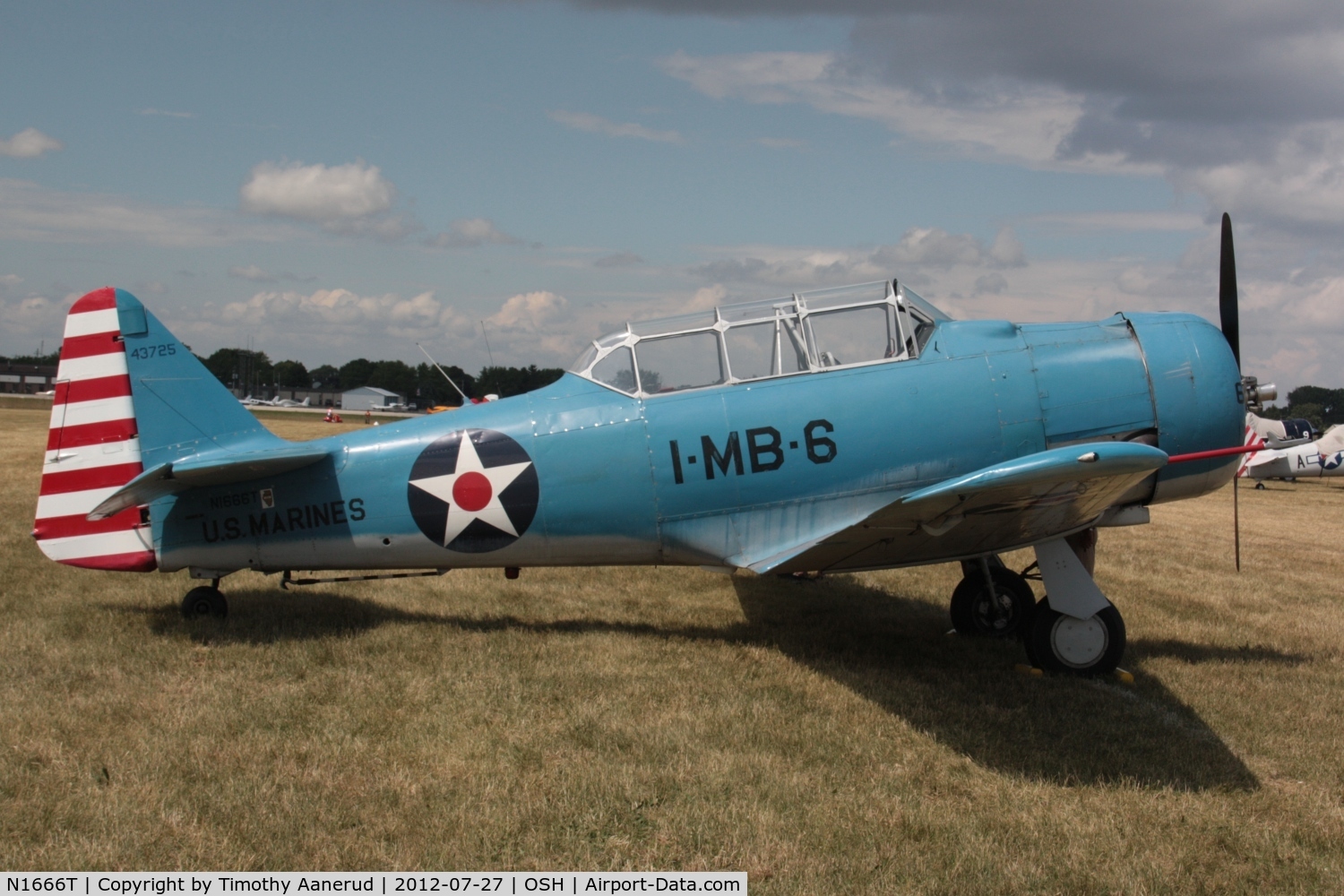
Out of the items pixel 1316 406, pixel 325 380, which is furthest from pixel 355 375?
pixel 1316 406

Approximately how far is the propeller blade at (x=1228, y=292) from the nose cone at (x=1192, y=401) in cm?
52

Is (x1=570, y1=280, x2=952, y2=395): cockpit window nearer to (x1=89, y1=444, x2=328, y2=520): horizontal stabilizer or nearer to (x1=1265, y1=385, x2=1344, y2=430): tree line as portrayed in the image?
(x1=89, y1=444, x2=328, y2=520): horizontal stabilizer

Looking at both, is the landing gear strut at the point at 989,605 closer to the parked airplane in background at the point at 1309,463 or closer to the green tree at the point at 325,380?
the parked airplane in background at the point at 1309,463

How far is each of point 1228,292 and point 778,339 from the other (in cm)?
310

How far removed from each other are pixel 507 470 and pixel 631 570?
3.33 m

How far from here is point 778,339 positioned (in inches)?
235

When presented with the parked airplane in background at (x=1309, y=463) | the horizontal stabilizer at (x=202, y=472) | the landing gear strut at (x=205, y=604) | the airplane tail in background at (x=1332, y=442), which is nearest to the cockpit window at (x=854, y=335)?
the horizontal stabilizer at (x=202, y=472)

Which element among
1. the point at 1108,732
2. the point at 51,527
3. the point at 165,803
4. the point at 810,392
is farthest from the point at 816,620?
the point at 51,527

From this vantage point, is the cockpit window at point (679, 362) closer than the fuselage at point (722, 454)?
No

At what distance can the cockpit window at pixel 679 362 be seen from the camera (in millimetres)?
5965

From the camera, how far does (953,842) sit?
3592 millimetres

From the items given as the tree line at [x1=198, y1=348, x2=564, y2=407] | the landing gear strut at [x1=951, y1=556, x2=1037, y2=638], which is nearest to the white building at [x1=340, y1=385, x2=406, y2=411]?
the tree line at [x1=198, y1=348, x2=564, y2=407]

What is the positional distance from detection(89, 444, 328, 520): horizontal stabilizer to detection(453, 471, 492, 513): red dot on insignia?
92 cm

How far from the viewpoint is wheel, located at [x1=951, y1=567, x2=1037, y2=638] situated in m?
6.79
